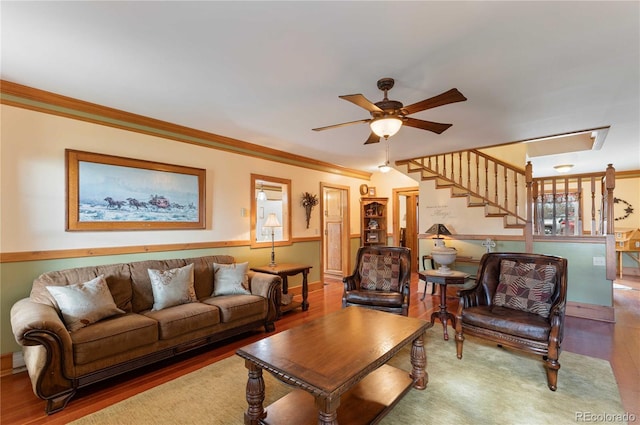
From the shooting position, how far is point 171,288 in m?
3.07

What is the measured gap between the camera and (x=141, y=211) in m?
3.40

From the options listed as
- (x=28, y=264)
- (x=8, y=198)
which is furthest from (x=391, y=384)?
(x=8, y=198)

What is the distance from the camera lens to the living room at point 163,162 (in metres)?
2.66

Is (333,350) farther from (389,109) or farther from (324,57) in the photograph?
(324,57)

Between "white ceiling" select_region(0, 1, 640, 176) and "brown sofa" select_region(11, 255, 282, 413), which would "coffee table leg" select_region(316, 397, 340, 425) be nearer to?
"brown sofa" select_region(11, 255, 282, 413)

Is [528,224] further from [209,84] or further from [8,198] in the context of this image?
[8,198]

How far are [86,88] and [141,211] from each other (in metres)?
1.31

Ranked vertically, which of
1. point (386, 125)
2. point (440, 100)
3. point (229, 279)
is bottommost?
point (229, 279)

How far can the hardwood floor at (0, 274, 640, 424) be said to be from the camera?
212 centimetres

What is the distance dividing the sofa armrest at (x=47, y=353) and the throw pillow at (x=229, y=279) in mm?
1501

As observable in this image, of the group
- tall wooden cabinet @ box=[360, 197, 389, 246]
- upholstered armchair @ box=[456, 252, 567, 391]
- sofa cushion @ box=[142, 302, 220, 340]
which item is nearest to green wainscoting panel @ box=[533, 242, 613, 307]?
upholstered armchair @ box=[456, 252, 567, 391]

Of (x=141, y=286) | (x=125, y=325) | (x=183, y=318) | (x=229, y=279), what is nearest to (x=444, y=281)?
(x=229, y=279)

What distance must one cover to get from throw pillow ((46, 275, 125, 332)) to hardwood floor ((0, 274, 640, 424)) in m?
0.54

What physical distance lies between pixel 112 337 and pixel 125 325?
13 centimetres
